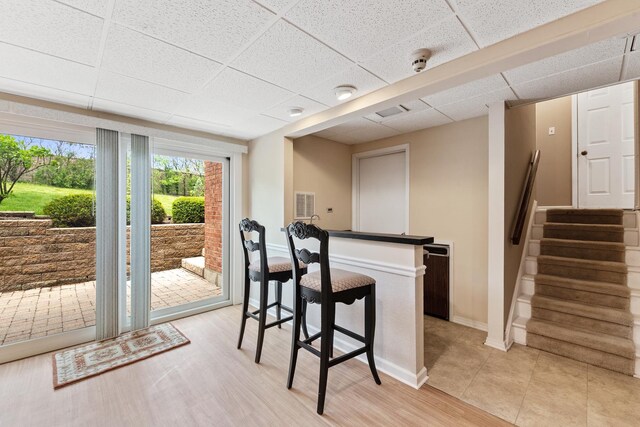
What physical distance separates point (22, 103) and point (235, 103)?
5.70ft

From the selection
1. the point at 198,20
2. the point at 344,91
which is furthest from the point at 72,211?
the point at 344,91

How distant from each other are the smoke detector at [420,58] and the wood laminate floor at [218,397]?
7.47ft

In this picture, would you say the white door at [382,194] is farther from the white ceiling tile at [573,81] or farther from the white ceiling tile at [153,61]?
the white ceiling tile at [153,61]

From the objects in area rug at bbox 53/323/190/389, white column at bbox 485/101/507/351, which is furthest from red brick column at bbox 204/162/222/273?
white column at bbox 485/101/507/351

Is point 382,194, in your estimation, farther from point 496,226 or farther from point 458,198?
point 496,226

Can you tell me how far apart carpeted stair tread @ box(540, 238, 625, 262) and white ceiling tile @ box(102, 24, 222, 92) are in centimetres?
397

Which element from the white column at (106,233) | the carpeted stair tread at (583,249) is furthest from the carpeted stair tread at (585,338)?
the white column at (106,233)

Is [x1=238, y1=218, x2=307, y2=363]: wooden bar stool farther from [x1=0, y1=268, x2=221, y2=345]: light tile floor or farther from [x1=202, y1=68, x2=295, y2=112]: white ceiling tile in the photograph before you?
[x1=0, y1=268, x2=221, y2=345]: light tile floor

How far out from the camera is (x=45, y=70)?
1966mm

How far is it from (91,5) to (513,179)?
139 inches

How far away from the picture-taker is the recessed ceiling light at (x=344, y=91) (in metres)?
2.30

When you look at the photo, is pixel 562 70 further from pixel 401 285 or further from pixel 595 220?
pixel 595 220

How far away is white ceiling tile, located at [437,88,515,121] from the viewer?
247 centimetres

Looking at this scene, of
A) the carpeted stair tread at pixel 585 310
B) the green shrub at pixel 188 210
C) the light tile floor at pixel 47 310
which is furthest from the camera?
the green shrub at pixel 188 210
